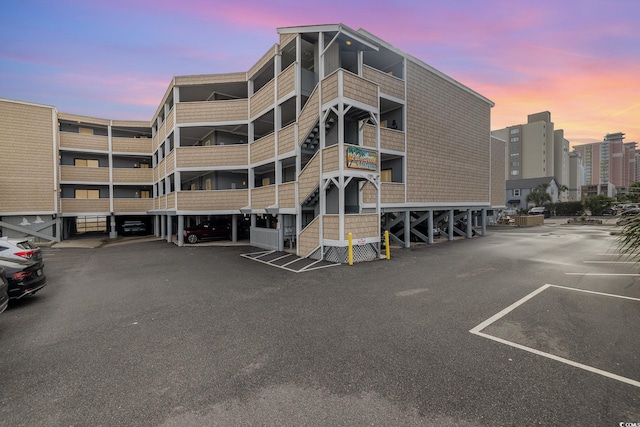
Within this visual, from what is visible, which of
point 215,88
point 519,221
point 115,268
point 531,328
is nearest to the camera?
point 531,328

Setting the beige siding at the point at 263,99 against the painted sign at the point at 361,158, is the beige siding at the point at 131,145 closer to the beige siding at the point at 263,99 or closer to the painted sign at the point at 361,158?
the beige siding at the point at 263,99

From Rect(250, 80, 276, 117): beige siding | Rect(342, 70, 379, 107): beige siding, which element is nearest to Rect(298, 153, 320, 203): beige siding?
Rect(342, 70, 379, 107): beige siding

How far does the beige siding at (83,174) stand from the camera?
26625mm

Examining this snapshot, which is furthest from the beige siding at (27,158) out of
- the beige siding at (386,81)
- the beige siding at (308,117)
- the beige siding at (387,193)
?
the beige siding at (386,81)

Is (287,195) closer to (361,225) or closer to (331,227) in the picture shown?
(331,227)

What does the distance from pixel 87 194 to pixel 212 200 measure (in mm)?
18374

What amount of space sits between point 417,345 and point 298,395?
99.4 inches

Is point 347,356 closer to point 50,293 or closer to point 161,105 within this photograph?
point 50,293

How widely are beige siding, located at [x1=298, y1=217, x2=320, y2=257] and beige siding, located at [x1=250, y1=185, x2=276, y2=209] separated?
4226 millimetres

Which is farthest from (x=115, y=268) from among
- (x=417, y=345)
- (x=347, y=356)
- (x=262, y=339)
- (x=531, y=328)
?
(x=531, y=328)

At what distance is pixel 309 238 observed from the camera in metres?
14.6

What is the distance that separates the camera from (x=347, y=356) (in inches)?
187

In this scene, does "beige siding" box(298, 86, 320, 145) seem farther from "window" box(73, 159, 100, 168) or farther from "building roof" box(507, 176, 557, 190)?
"building roof" box(507, 176, 557, 190)

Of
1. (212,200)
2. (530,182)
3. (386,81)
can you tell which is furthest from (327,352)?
(530,182)
